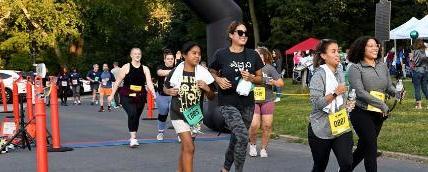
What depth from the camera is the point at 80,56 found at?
4378 cm

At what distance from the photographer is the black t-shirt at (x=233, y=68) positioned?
753cm

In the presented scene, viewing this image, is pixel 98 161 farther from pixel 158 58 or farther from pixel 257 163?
pixel 158 58

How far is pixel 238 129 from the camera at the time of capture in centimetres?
735

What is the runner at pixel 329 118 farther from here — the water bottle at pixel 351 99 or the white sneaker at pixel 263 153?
the white sneaker at pixel 263 153

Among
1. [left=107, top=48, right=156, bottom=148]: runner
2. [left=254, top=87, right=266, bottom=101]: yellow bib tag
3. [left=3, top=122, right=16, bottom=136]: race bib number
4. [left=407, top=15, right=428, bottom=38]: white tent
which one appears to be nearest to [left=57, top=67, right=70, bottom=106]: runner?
[left=407, top=15, right=428, bottom=38]: white tent

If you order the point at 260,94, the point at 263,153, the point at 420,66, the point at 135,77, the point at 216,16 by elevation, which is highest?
the point at 216,16

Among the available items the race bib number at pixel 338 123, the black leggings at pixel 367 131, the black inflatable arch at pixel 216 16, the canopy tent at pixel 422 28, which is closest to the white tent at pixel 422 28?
the canopy tent at pixel 422 28

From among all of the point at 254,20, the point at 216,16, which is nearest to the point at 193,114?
the point at 216,16

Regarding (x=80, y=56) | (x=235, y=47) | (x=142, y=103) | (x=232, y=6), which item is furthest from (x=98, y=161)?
(x=80, y=56)

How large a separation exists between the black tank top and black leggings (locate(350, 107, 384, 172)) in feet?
17.4

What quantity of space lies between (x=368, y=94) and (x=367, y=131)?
0.39 m

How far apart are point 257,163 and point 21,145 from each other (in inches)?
171

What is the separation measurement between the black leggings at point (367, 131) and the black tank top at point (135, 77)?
17.4 feet

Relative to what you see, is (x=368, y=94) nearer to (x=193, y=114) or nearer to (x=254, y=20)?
(x=193, y=114)
